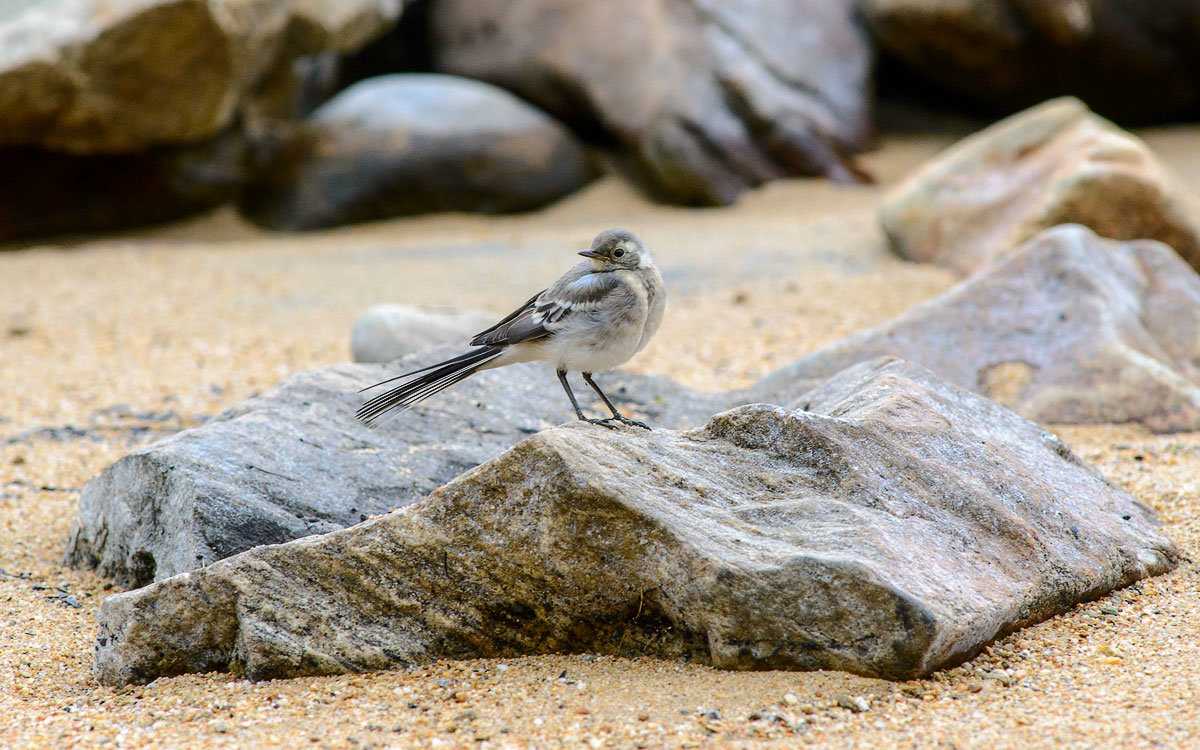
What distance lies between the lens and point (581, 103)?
11.7 meters

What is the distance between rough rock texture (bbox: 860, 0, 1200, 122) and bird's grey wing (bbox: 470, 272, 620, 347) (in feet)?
27.9

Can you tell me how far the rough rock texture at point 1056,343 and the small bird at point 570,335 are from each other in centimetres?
111

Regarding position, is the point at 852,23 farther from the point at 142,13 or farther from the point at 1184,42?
the point at 142,13

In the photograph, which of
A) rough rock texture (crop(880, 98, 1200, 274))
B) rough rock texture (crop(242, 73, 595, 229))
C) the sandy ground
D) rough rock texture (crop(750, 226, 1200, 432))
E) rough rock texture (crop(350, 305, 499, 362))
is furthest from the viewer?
rough rock texture (crop(242, 73, 595, 229))

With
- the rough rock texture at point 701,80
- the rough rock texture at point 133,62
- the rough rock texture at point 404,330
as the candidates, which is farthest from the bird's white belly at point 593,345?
the rough rock texture at point 701,80

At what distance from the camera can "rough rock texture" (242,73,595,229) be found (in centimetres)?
1109

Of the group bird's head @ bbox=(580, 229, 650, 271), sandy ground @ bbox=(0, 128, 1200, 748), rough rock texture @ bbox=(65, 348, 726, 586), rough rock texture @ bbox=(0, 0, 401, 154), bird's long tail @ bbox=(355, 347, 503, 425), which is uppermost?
rough rock texture @ bbox=(0, 0, 401, 154)

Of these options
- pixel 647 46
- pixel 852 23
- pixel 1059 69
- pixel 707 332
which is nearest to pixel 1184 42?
pixel 1059 69

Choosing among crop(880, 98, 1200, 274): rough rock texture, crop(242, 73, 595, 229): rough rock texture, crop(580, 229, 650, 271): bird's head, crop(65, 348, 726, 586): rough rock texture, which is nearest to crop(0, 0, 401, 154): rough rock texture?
crop(242, 73, 595, 229): rough rock texture

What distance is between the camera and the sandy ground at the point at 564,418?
8.63 ft

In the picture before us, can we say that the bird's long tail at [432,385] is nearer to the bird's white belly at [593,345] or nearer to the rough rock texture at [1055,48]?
the bird's white belly at [593,345]

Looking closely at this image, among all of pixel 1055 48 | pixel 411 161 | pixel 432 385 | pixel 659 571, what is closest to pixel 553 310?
pixel 432 385

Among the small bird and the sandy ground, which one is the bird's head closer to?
the small bird

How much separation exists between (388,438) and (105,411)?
2.71 meters
